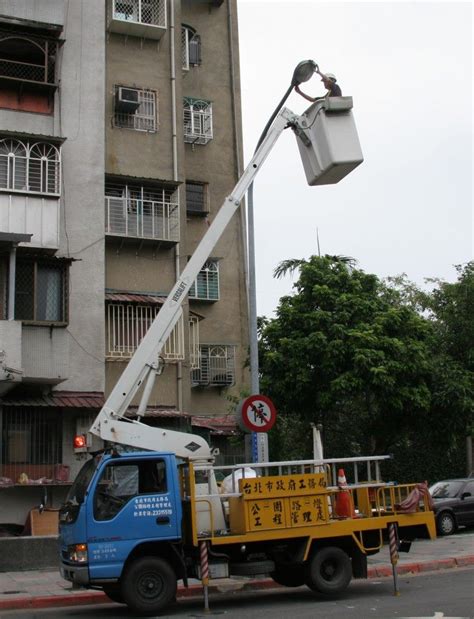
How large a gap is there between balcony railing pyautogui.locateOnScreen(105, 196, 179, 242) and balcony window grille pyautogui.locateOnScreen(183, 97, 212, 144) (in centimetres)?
425

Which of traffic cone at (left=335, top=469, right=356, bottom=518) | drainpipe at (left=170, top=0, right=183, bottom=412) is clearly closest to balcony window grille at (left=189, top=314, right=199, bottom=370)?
drainpipe at (left=170, top=0, right=183, bottom=412)

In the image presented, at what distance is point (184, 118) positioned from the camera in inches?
998

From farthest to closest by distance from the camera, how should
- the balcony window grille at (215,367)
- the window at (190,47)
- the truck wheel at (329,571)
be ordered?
the window at (190,47) → the balcony window grille at (215,367) → the truck wheel at (329,571)

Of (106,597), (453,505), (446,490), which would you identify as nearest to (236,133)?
(446,490)

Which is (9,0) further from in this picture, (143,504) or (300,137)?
(143,504)

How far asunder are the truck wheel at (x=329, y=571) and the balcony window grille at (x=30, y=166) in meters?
11.0

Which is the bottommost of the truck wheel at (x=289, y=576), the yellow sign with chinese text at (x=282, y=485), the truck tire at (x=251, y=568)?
the truck wheel at (x=289, y=576)

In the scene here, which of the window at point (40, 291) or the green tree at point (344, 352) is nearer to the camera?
the window at point (40, 291)

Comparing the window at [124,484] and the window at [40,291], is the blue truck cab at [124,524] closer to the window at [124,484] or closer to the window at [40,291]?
the window at [124,484]

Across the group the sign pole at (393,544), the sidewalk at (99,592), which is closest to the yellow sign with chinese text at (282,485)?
the sign pole at (393,544)

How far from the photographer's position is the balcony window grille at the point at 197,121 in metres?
25.5

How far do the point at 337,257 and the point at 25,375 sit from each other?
960cm

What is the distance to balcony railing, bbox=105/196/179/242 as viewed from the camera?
21203 mm

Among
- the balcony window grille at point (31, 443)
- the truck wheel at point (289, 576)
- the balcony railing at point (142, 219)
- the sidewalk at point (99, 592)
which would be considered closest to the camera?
the truck wheel at point (289, 576)
